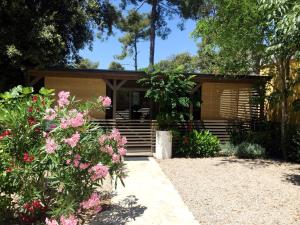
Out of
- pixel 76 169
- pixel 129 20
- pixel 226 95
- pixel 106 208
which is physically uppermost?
pixel 129 20

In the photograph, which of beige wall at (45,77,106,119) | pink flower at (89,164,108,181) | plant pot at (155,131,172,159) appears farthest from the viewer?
beige wall at (45,77,106,119)

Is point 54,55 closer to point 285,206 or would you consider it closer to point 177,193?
point 177,193

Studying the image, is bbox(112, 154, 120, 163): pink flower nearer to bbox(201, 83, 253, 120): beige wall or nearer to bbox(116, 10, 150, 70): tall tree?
bbox(201, 83, 253, 120): beige wall

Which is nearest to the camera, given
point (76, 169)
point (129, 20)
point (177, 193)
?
point (76, 169)

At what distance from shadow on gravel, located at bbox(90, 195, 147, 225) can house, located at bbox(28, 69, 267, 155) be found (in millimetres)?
4972

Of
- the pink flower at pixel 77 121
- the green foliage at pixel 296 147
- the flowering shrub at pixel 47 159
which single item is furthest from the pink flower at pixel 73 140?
the green foliage at pixel 296 147

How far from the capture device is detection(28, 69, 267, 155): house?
11148mm

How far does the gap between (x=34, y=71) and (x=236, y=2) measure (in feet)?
21.4

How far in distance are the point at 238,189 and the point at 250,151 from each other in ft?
12.9

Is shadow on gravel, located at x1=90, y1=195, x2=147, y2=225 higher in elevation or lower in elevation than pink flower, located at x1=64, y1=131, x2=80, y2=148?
lower

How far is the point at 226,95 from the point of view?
42.4 ft

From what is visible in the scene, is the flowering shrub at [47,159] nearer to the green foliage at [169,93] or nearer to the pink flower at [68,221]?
the pink flower at [68,221]

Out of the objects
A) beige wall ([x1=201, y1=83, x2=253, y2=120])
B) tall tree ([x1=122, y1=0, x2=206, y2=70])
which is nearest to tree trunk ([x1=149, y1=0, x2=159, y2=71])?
tall tree ([x1=122, y1=0, x2=206, y2=70])

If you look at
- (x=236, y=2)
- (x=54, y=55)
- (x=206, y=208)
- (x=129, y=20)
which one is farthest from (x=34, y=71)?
(x=129, y=20)
